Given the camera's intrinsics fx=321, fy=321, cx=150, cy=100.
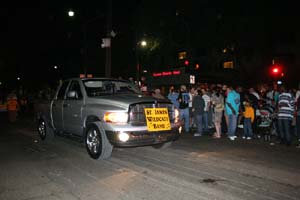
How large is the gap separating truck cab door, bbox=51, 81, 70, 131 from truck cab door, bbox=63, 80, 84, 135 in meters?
0.28

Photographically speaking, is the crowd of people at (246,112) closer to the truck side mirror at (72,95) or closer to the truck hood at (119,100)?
the truck hood at (119,100)

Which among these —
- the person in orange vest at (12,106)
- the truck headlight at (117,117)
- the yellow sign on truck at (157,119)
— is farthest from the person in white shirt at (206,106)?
the person in orange vest at (12,106)

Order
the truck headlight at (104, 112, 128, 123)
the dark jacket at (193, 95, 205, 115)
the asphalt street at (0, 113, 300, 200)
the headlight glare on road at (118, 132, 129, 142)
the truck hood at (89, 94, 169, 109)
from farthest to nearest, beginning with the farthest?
the dark jacket at (193, 95, 205, 115) → the truck hood at (89, 94, 169, 109) → the truck headlight at (104, 112, 128, 123) → the headlight glare on road at (118, 132, 129, 142) → the asphalt street at (0, 113, 300, 200)

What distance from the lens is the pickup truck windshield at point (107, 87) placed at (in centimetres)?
832

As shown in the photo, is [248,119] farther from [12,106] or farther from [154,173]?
[12,106]

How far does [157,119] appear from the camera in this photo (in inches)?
288

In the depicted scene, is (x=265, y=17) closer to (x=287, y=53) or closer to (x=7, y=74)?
(x=287, y=53)

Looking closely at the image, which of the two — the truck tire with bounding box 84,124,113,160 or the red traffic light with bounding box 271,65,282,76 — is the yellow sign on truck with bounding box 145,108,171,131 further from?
the red traffic light with bounding box 271,65,282,76

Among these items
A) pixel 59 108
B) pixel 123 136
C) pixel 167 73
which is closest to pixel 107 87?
pixel 59 108

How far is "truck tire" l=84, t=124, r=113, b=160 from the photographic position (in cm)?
721

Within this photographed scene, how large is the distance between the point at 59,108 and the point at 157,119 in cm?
333

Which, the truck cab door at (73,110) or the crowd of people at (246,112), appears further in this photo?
the crowd of people at (246,112)

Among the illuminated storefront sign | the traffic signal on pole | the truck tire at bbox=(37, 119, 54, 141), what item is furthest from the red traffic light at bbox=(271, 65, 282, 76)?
the illuminated storefront sign

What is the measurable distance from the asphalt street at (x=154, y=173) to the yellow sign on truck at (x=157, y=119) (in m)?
0.79
